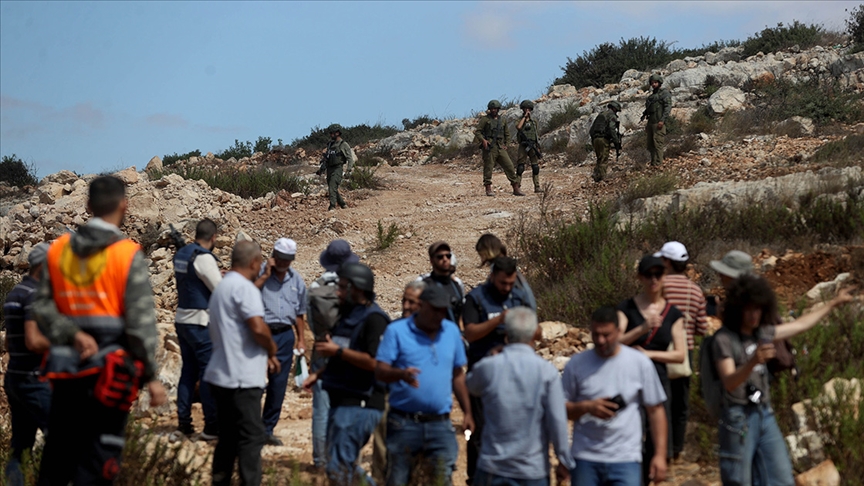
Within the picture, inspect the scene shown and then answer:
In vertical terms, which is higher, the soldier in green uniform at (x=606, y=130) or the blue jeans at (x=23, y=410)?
the soldier in green uniform at (x=606, y=130)

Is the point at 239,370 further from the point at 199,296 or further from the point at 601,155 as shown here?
the point at 601,155

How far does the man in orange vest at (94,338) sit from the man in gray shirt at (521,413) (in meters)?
1.53

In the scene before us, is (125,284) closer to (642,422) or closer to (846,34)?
(642,422)

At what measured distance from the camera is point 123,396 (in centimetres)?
386

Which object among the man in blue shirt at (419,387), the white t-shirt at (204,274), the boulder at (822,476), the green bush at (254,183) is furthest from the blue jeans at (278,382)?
the green bush at (254,183)

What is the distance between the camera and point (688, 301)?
5.22 meters

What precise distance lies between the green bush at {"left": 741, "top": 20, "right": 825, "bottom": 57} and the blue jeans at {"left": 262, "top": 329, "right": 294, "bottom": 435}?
84.9 feet

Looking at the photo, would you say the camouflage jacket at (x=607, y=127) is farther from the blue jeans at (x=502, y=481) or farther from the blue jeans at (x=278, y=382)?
the blue jeans at (x=502, y=481)

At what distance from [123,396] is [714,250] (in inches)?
297

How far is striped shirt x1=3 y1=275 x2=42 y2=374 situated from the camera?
5121 millimetres

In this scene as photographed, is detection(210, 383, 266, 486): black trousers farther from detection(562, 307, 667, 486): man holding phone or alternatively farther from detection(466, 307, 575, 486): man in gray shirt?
detection(562, 307, 667, 486): man holding phone

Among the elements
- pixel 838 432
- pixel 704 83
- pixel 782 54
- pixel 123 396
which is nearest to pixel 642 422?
pixel 838 432

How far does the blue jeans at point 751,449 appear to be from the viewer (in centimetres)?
420

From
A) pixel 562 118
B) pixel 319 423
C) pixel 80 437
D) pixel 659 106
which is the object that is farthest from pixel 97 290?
pixel 562 118
